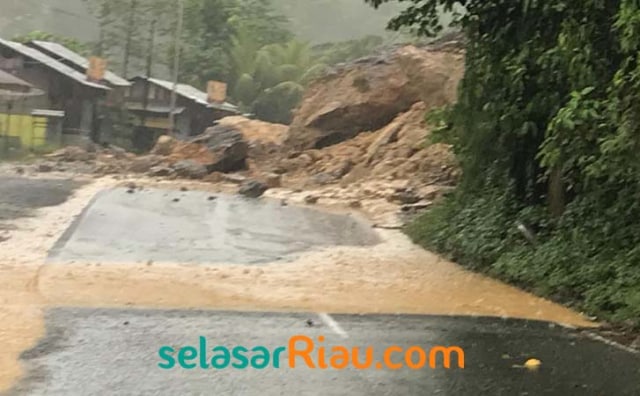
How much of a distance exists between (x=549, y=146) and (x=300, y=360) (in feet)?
13.9

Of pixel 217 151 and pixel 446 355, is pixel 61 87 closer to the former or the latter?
pixel 217 151

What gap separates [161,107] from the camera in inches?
1652

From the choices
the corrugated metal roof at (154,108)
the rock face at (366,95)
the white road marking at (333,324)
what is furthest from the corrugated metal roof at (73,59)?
the white road marking at (333,324)

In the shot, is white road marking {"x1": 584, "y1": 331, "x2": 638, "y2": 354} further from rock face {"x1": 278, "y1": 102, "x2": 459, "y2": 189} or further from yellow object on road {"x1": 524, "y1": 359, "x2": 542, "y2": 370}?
rock face {"x1": 278, "y1": 102, "x2": 459, "y2": 189}

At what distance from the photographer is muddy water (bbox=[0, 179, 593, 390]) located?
322 inches

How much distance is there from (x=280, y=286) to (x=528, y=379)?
415cm

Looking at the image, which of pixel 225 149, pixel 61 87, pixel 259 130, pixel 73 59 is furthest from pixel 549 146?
pixel 73 59

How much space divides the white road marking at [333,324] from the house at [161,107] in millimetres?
34314

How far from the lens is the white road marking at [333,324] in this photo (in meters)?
7.22

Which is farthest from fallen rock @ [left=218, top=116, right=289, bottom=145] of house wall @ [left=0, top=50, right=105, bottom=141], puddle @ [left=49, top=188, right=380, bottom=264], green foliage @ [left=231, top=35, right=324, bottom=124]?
puddle @ [left=49, top=188, right=380, bottom=264]

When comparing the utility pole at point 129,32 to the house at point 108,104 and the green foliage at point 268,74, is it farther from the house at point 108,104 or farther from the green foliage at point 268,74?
the house at point 108,104

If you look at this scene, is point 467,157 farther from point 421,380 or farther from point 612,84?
point 421,380

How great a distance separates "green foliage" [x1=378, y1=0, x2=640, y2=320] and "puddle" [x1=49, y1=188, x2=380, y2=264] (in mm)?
2127

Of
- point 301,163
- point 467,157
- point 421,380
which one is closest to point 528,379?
point 421,380
